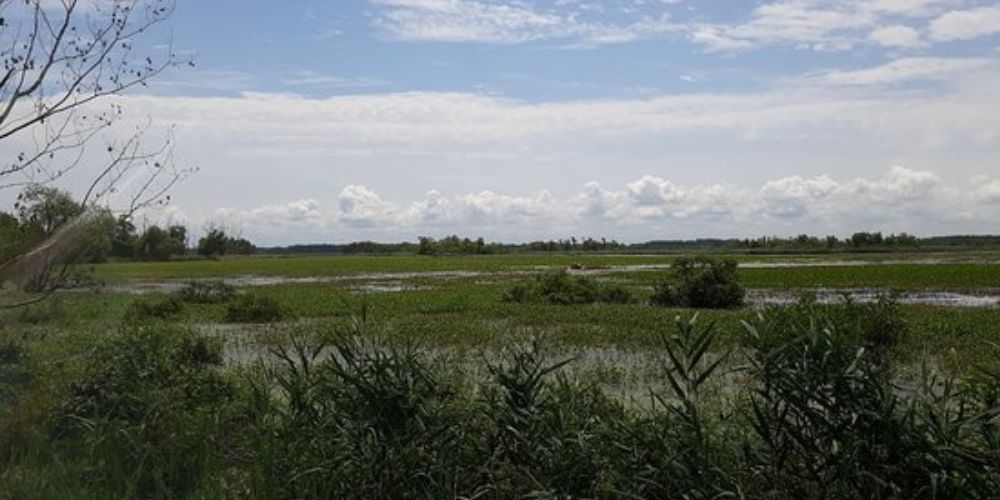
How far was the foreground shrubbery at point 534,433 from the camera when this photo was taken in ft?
15.4

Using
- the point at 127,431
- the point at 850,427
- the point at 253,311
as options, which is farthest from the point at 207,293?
the point at 850,427

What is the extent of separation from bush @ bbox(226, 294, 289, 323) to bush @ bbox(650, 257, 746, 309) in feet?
35.2

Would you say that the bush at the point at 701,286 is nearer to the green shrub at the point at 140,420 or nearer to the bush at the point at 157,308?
the bush at the point at 157,308

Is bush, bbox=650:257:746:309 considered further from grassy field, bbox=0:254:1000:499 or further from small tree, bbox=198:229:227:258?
small tree, bbox=198:229:227:258

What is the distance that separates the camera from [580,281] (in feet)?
90.1

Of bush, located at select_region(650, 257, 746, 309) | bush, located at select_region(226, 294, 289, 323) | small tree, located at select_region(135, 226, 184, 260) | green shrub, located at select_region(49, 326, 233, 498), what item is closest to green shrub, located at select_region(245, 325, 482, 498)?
green shrub, located at select_region(49, 326, 233, 498)

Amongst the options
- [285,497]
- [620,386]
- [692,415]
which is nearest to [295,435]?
[285,497]

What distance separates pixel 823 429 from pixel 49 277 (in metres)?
5.16

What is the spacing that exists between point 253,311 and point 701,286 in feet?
40.1

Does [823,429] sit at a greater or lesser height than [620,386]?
greater

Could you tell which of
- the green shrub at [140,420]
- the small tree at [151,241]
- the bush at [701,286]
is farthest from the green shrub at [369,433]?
the bush at [701,286]

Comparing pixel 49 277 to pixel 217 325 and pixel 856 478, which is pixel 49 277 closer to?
pixel 856 478

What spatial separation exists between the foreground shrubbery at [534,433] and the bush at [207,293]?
21.4m

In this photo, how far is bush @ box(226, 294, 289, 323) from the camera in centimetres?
2209
